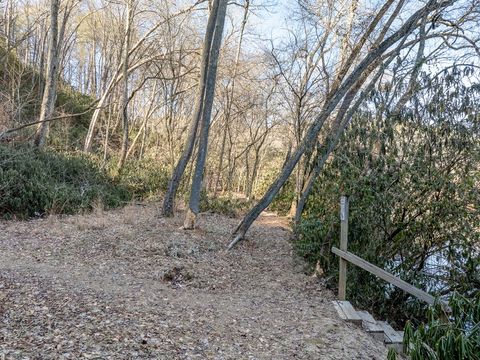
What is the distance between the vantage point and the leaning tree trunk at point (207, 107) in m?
7.88

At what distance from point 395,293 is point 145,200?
8878 mm

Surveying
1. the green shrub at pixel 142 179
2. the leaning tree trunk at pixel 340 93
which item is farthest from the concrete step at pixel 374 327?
the green shrub at pixel 142 179

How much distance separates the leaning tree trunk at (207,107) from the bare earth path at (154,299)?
568 mm

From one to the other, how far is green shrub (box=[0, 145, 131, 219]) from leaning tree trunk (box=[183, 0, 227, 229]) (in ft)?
11.1

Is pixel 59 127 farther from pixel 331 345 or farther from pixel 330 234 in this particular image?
pixel 331 345

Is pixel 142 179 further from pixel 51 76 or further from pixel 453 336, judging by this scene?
pixel 453 336

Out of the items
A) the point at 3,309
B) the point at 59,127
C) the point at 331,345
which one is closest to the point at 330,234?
the point at 331,345

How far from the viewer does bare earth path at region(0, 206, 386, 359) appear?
317cm

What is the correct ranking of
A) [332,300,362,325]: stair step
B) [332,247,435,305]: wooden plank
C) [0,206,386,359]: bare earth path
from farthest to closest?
[332,300,362,325]: stair step → [332,247,435,305]: wooden plank → [0,206,386,359]: bare earth path

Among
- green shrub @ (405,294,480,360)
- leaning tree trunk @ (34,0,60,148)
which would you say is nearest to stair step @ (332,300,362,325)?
green shrub @ (405,294,480,360)

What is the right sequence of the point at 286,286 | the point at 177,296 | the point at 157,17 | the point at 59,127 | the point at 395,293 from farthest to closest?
the point at 59,127, the point at 157,17, the point at 286,286, the point at 395,293, the point at 177,296

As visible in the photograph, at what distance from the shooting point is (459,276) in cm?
509

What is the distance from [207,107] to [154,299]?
185 inches

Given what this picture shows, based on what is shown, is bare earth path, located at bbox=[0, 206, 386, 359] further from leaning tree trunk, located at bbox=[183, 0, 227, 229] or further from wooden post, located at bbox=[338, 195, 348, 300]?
leaning tree trunk, located at bbox=[183, 0, 227, 229]
